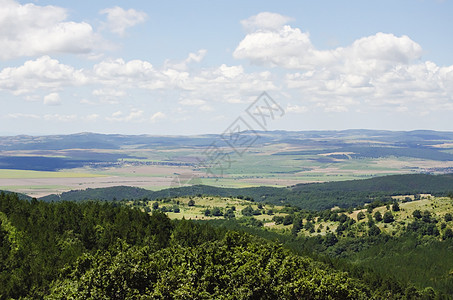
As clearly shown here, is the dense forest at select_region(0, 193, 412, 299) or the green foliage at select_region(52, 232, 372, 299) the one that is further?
the dense forest at select_region(0, 193, 412, 299)

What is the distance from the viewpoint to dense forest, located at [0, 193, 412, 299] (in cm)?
6147

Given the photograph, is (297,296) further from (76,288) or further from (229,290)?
(76,288)

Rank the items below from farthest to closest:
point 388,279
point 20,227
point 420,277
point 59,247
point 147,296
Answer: point 420,277
point 388,279
point 20,227
point 59,247
point 147,296

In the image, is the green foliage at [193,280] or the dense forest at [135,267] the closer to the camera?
the green foliage at [193,280]

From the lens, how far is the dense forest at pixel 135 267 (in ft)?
202

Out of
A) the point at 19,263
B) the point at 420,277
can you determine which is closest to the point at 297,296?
the point at 19,263

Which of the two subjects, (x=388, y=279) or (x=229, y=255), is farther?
(x=388, y=279)

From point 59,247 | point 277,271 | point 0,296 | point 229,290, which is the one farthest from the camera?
point 59,247

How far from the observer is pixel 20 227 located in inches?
5044

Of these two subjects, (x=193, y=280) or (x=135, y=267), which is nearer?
(x=135, y=267)

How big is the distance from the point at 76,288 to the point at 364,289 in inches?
4155

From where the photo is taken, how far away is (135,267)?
208 ft

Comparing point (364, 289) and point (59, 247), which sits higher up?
point (59, 247)

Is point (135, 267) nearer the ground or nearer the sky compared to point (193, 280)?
nearer the sky
